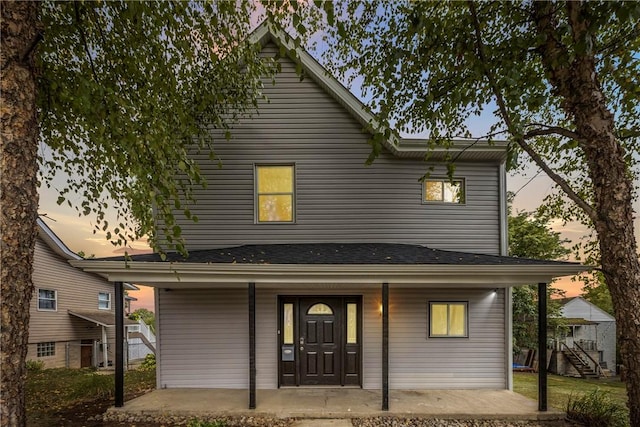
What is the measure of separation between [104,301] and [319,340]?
639 inches

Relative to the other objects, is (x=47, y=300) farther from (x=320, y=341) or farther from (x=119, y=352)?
(x=320, y=341)

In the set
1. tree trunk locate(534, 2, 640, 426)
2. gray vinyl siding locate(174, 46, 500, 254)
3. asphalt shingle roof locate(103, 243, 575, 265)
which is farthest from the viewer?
gray vinyl siding locate(174, 46, 500, 254)

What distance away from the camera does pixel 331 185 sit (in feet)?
24.5

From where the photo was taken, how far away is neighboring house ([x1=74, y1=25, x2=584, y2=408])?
6.96m

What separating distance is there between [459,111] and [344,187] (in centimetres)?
289

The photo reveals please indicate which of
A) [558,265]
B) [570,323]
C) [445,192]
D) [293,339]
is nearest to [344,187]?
[445,192]

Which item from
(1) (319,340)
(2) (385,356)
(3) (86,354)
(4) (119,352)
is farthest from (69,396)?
(3) (86,354)

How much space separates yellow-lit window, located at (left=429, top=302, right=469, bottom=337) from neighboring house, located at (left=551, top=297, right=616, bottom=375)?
41.2 ft

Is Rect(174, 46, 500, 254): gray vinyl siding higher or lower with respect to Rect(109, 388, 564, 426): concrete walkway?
higher

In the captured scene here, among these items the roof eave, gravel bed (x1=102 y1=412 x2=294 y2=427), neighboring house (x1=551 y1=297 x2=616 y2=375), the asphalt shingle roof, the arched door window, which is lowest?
neighboring house (x1=551 y1=297 x2=616 y2=375)

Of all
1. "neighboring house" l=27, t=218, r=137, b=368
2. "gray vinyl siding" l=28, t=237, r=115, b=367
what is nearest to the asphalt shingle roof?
"neighboring house" l=27, t=218, r=137, b=368

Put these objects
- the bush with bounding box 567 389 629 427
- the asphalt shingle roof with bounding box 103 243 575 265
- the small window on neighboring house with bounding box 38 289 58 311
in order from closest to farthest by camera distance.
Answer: the bush with bounding box 567 389 629 427, the asphalt shingle roof with bounding box 103 243 575 265, the small window on neighboring house with bounding box 38 289 58 311

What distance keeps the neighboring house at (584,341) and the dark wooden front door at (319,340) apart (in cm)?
1426

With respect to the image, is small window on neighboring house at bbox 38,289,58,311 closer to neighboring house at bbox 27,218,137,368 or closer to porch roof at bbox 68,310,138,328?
neighboring house at bbox 27,218,137,368
